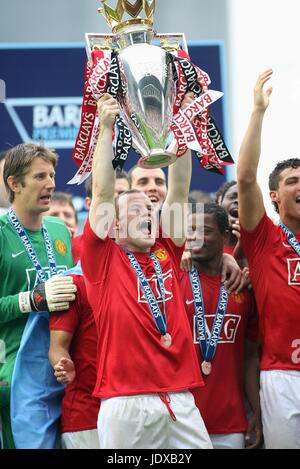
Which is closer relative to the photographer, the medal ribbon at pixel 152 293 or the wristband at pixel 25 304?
the medal ribbon at pixel 152 293

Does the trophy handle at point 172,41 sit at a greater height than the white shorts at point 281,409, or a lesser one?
greater

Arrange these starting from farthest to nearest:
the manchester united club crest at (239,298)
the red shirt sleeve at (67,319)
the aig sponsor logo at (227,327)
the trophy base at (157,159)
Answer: the manchester united club crest at (239,298) → the aig sponsor logo at (227,327) → the red shirt sleeve at (67,319) → the trophy base at (157,159)

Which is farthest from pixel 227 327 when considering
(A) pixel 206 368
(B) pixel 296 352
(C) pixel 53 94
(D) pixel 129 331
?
(C) pixel 53 94

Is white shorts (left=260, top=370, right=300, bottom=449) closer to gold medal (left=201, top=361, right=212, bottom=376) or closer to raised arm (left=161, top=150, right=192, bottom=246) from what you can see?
gold medal (left=201, top=361, right=212, bottom=376)

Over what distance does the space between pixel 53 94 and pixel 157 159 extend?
148 inches

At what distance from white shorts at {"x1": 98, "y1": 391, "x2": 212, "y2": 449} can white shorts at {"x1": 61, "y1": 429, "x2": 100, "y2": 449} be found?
0.93ft

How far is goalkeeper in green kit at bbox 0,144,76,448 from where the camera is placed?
4.27 meters

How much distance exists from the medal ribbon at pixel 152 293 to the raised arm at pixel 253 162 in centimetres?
52

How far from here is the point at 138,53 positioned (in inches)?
154

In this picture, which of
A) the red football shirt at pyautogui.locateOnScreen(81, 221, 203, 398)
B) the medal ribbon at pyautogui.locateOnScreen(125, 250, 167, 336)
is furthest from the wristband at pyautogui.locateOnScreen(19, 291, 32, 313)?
the medal ribbon at pyautogui.locateOnScreen(125, 250, 167, 336)

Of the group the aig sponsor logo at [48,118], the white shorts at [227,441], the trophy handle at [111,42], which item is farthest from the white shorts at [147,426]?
the aig sponsor logo at [48,118]

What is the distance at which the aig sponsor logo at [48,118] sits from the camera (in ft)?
23.9

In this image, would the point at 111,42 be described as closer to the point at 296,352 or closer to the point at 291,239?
Result: the point at 291,239

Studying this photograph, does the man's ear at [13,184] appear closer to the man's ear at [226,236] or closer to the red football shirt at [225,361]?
A: the red football shirt at [225,361]
